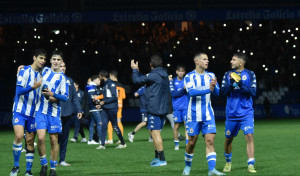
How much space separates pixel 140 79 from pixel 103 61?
2137cm

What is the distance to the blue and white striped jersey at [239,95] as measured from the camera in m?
11.0

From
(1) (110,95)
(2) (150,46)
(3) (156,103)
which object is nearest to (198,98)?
(3) (156,103)

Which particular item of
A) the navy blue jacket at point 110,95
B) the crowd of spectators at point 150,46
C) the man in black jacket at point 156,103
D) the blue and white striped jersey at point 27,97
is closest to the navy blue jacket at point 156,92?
the man in black jacket at point 156,103

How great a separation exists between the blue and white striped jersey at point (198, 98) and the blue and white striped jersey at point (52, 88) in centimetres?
218

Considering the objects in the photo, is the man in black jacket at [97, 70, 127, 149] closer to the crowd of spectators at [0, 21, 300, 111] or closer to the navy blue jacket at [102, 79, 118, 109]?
the navy blue jacket at [102, 79, 118, 109]

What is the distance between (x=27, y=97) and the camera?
10.9m

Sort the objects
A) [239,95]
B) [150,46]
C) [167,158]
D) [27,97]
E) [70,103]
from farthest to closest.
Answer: [150,46] → [167,158] → [70,103] → [239,95] → [27,97]

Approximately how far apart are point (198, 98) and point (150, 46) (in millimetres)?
22012

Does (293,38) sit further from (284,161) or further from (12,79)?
(284,161)

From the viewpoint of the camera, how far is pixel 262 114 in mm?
32156

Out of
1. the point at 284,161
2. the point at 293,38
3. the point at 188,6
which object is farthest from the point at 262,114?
the point at 284,161

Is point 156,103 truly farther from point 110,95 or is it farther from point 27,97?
point 110,95

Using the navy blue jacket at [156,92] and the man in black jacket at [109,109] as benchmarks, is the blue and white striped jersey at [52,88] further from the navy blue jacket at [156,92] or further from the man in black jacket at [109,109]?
the man in black jacket at [109,109]

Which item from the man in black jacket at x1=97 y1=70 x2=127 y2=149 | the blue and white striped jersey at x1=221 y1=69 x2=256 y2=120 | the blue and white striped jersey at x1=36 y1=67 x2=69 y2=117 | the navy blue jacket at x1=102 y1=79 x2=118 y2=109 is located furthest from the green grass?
the blue and white striped jersey at x1=36 y1=67 x2=69 y2=117
